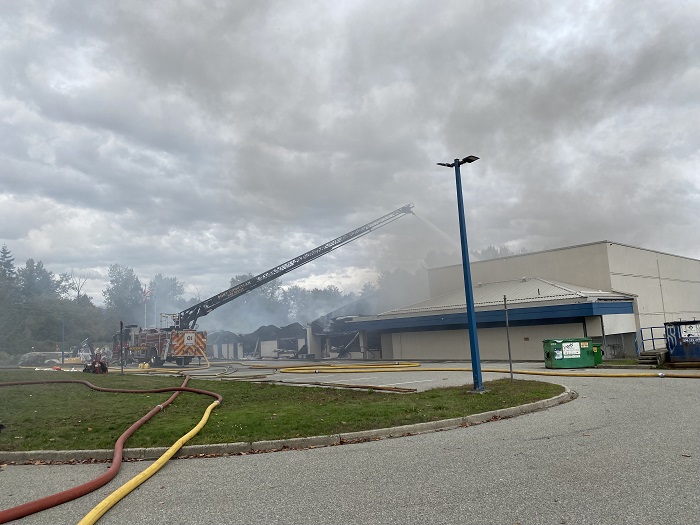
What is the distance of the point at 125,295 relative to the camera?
120m

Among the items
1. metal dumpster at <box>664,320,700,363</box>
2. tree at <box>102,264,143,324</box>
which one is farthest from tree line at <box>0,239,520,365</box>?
metal dumpster at <box>664,320,700,363</box>

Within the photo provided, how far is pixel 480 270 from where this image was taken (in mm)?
42375

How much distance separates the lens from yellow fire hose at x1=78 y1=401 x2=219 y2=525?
471 cm

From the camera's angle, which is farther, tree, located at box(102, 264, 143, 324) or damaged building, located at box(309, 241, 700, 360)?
tree, located at box(102, 264, 143, 324)

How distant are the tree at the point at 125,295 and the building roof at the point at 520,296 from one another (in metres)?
81.0

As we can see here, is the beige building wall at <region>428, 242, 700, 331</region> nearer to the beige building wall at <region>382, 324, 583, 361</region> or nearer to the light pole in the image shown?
the beige building wall at <region>382, 324, 583, 361</region>

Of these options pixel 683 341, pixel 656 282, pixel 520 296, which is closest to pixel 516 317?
pixel 520 296

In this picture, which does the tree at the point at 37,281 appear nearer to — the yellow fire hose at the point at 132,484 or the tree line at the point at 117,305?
the tree line at the point at 117,305

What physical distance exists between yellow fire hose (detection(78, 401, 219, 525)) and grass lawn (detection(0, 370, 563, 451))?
190 millimetres

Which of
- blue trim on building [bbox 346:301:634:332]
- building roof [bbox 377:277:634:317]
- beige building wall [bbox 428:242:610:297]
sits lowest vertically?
blue trim on building [bbox 346:301:634:332]

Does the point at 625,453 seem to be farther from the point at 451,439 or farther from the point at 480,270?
the point at 480,270

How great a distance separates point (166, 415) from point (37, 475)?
3.68 m

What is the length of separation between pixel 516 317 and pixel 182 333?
2264cm

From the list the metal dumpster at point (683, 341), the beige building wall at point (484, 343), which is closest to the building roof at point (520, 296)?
the beige building wall at point (484, 343)
